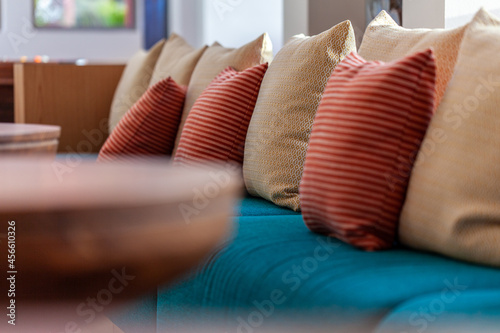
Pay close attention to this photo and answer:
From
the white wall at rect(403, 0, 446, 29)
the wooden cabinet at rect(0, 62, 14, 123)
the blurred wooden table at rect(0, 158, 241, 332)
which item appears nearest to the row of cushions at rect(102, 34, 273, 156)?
the white wall at rect(403, 0, 446, 29)

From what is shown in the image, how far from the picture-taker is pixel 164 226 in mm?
A: 612

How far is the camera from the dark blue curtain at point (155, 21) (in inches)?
211

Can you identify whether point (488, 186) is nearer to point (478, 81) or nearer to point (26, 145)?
point (478, 81)

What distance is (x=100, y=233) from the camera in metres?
0.58

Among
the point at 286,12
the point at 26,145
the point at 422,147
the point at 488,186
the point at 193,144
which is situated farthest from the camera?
the point at 286,12

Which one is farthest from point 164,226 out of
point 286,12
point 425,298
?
point 286,12

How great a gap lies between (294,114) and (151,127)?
809 millimetres

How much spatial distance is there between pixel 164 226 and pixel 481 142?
0.74m

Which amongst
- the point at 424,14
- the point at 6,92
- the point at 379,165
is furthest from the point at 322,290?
the point at 6,92

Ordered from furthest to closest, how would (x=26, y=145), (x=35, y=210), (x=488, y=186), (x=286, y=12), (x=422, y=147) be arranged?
1. (x=286, y=12)
2. (x=422, y=147)
3. (x=488, y=186)
4. (x=26, y=145)
5. (x=35, y=210)

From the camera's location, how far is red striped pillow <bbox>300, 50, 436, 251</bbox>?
1317 millimetres

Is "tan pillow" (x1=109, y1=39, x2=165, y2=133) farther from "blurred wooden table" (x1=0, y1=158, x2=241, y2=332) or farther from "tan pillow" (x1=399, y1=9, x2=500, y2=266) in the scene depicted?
"blurred wooden table" (x1=0, y1=158, x2=241, y2=332)

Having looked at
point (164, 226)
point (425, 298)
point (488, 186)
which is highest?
point (164, 226)

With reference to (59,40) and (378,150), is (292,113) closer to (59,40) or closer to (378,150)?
(378,150)
